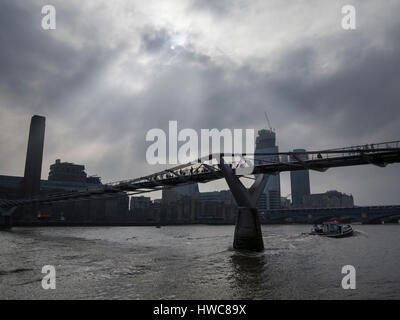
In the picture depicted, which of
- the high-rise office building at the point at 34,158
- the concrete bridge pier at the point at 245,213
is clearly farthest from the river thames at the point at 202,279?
the high-rise office building at the point at 34,158

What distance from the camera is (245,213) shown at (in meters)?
39.2

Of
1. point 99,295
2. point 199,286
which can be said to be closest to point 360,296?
point 199,286

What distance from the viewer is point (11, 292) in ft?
58.3

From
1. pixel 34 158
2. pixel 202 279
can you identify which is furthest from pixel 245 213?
pixel 34 158

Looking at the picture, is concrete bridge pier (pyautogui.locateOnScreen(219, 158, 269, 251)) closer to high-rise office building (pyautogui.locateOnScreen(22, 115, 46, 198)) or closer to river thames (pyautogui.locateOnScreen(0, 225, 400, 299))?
river thames (pyautogui.locateOnScreen(0, 225, 400, 299))

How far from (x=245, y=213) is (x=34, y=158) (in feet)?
600

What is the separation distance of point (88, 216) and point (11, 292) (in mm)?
159773

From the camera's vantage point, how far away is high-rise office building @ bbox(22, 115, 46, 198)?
555 ft

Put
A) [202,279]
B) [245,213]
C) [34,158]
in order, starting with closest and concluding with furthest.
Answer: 1. [202,279]
2. [245,213]
3. [34,158]

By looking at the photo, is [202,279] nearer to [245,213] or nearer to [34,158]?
[245,213]

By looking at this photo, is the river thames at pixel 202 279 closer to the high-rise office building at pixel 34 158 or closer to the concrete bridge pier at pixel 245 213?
the concrete bridge pier at pixel 245 213

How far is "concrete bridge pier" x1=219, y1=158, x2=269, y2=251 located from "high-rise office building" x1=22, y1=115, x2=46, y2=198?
160718mm

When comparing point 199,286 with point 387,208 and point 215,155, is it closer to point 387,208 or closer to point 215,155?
point 215,155

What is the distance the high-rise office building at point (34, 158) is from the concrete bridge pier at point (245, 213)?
161 m
